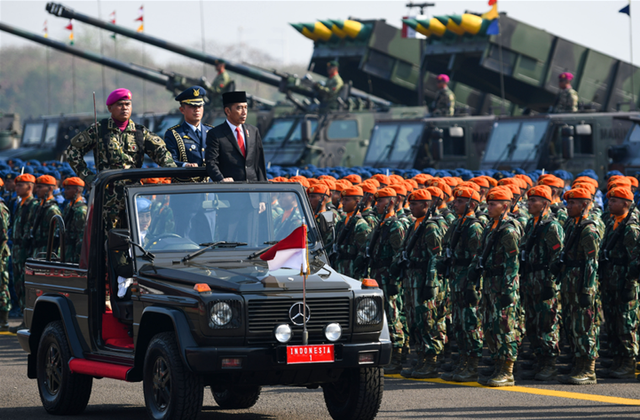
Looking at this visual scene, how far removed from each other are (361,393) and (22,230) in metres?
7.59

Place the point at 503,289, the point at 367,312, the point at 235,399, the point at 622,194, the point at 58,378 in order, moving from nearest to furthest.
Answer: the point at 367,312 → the point at 58,378 → the point at 235,399 → the point at 503,289 → the point at 622,194

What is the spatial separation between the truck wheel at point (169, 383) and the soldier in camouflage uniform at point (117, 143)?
203 centimetres

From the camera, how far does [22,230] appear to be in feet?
42.8

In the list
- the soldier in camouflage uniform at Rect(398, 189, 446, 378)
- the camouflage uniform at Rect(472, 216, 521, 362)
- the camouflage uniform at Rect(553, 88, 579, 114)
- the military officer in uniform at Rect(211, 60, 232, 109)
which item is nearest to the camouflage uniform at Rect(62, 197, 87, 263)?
the soldier in camouflage uniform at Rect(398, 189, 446, 378)


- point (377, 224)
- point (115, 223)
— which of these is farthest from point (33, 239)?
point (115, 223)

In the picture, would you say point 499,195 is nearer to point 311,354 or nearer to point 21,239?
point 311,354

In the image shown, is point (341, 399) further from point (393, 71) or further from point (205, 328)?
point (393, 71)

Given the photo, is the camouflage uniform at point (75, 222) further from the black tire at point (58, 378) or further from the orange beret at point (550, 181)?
the orange beret at point (550, 181)

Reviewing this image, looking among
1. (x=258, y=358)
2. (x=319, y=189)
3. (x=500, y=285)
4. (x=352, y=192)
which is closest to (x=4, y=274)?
(x=319, y=189)

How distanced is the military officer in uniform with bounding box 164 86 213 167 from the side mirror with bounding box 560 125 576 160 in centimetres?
1193

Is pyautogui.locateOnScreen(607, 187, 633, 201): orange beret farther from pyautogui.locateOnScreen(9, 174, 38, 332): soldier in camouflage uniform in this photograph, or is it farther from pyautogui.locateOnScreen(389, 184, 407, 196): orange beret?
pyautogui.locateOnScreen(9, 174, 38, 332): soldier in camouflage uniform

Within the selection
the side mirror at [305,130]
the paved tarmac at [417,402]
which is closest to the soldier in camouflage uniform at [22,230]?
the paved tarmac at [417,402]

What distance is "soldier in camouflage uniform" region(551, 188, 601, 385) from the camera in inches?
359

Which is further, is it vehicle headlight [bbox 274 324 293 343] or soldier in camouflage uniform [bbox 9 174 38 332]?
soldier in camouflage uniform [bbox 9 174 38 332]
